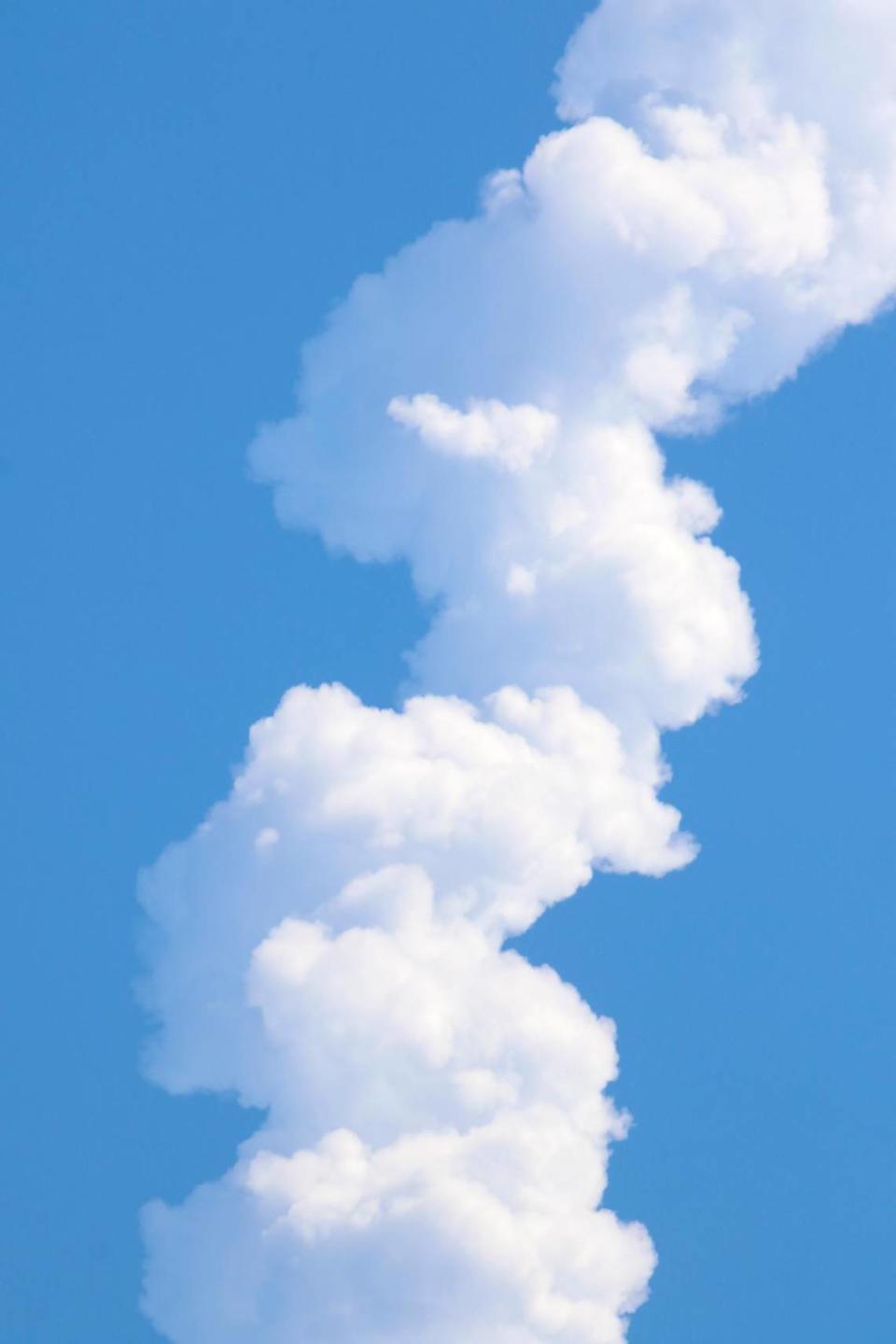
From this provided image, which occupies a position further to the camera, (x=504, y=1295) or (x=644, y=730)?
(x=644, y=730)

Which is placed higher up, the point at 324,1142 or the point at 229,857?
the point at 229,857

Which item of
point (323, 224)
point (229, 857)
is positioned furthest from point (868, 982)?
point (323, 224)

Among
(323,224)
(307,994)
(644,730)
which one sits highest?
(323,224)

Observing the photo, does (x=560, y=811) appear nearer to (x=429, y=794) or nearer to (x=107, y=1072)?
(x=429, y=794)

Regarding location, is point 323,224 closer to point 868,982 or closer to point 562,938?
point 562,938

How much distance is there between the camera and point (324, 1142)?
387cm

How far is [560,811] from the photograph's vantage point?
404cm

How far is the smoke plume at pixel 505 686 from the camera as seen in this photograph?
3861mm

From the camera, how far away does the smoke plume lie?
3.86m

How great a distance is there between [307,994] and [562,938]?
69cm

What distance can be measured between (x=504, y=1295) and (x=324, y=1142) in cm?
59

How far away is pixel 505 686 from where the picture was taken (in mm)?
4043

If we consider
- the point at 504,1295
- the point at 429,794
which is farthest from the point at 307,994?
the point at 504,1295

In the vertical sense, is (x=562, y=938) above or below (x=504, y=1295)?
above
